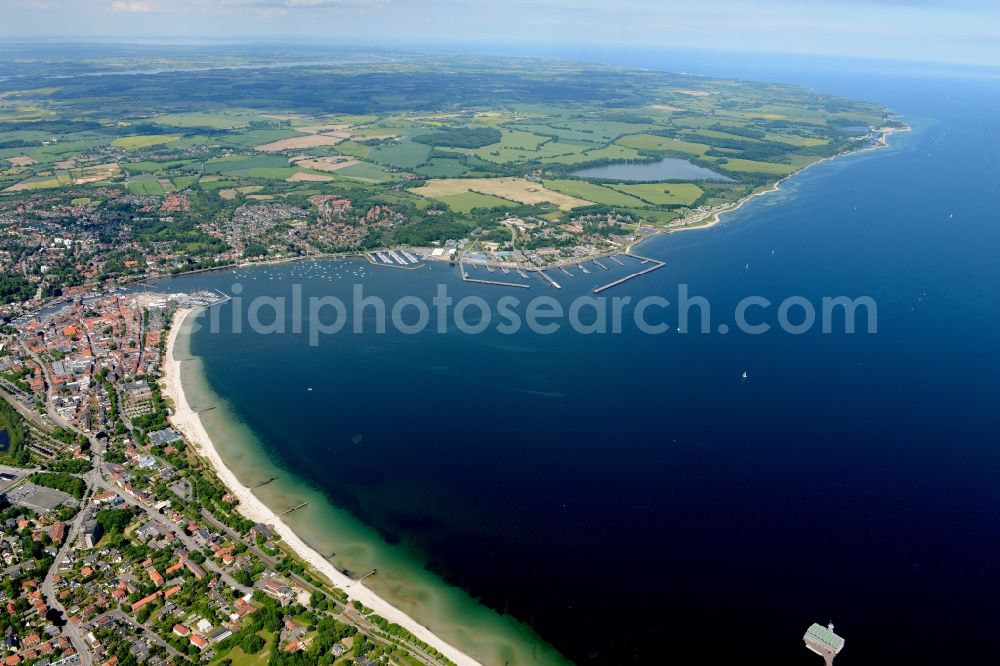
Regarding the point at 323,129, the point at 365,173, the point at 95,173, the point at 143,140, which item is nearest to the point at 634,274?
the point at 365,173

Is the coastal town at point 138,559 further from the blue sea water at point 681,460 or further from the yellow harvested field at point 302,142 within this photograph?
the yellow harvested field at point 302,142

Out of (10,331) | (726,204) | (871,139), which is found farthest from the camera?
(871,139)

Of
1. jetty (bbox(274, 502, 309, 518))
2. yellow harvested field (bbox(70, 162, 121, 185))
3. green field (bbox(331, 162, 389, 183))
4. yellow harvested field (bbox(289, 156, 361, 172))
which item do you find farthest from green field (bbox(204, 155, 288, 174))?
jetty (bbox(274, 502, 309, 518))

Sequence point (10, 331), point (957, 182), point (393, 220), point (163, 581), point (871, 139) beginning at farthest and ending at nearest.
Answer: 1. point (871, 139)
2. point (957, 182)
3. point (393, 220)
4. point (10, 331)
5. point (163, 581)

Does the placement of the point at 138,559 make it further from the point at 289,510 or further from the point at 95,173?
the point at 95,173

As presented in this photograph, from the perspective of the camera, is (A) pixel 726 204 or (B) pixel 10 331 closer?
(B) pixel 10 331

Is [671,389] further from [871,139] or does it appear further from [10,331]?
[871,139]

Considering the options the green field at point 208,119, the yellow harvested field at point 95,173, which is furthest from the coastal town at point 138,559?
the green field at point 208,119

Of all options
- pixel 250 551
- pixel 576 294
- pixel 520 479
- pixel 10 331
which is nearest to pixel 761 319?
pixel 576 294
